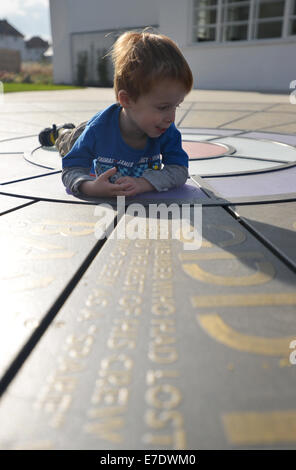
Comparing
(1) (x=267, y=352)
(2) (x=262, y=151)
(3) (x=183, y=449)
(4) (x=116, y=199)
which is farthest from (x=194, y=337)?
(2) (x=262, y=151)

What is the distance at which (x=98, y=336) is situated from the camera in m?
0.79

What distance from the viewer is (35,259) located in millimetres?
1123

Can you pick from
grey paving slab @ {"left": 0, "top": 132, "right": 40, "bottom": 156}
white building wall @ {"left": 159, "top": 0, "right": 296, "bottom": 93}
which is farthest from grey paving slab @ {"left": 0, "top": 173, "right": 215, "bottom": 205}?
white building wall @ {"left": 159, "top": 0, "right": 296, "bottom": 93}

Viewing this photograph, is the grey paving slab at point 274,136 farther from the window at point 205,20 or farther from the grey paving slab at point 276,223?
the window at point 205,20

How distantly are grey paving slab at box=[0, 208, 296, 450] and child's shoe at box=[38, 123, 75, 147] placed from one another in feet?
6.07

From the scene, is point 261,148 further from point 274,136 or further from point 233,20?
point 233,20

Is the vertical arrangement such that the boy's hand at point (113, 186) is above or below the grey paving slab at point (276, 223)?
above

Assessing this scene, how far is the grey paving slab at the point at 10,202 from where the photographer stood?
61.7 inches

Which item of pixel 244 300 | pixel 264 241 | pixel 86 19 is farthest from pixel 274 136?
pixel 86 19

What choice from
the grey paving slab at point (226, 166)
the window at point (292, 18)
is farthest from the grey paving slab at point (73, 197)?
the window at point (292, 18)

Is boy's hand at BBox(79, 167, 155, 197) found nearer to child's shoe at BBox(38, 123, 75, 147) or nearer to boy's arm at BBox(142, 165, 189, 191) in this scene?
boy's arm at BBox(142, 165, 189, 191)

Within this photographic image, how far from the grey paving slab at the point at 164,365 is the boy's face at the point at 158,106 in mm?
760

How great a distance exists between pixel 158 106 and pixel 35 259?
826 mm

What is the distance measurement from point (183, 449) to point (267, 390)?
0.19 m
